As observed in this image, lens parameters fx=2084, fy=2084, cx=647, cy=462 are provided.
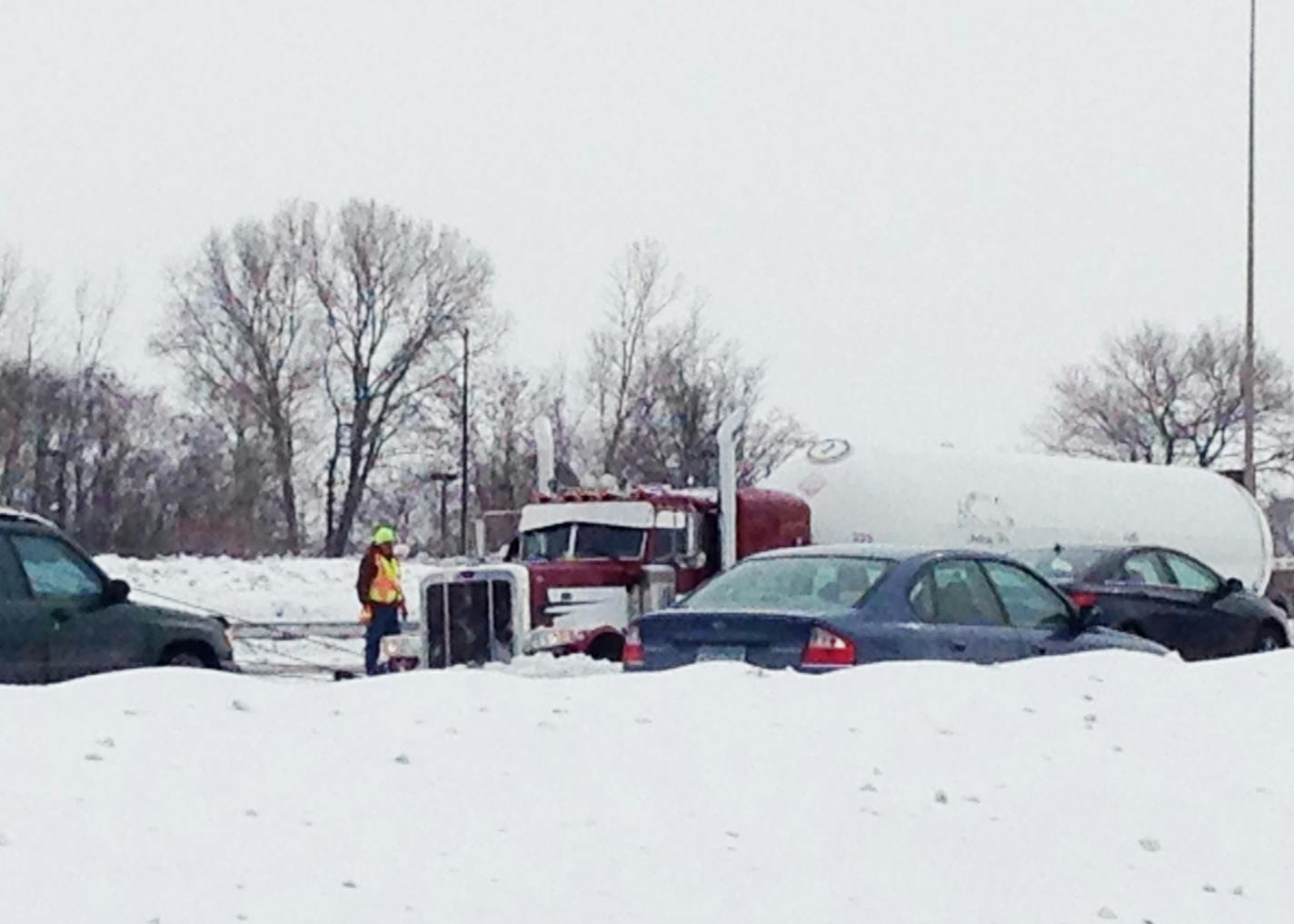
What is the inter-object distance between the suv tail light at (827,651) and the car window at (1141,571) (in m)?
8.18

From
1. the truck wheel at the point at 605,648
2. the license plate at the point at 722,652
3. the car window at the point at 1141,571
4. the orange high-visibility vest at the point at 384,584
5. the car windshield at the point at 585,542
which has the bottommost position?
the truck wheel at the point at 605,648

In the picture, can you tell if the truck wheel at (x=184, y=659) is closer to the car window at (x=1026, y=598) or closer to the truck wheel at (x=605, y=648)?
the truck wheel at (x=605, y=648)

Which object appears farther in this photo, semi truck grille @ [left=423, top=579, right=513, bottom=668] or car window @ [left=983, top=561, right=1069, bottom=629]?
semi truck grille @ [left=423, top=579, right=513, bottom=668]

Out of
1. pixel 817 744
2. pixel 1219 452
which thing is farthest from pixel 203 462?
pixel 817 744

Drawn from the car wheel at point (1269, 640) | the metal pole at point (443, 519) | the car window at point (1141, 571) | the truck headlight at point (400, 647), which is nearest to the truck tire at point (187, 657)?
the truck headlight at point (400, 647)

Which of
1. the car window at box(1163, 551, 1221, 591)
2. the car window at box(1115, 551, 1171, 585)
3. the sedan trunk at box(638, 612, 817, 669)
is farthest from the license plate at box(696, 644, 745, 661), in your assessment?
the car window at box(1163, 551, 1221, 591)

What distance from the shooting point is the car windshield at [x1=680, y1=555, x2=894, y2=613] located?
11945 mm

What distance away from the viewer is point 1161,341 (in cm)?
8938

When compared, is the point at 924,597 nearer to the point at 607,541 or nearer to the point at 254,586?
the point at 607,541

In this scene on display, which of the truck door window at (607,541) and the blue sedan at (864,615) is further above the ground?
the blue sedan at (864,615)

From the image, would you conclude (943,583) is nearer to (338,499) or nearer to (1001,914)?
(1001,914)

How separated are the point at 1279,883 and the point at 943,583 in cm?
450

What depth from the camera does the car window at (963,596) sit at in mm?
12234

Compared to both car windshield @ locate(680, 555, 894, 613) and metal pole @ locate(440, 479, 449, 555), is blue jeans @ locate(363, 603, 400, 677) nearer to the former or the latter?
car windshield @ locate(680, 555, 894, 613)
